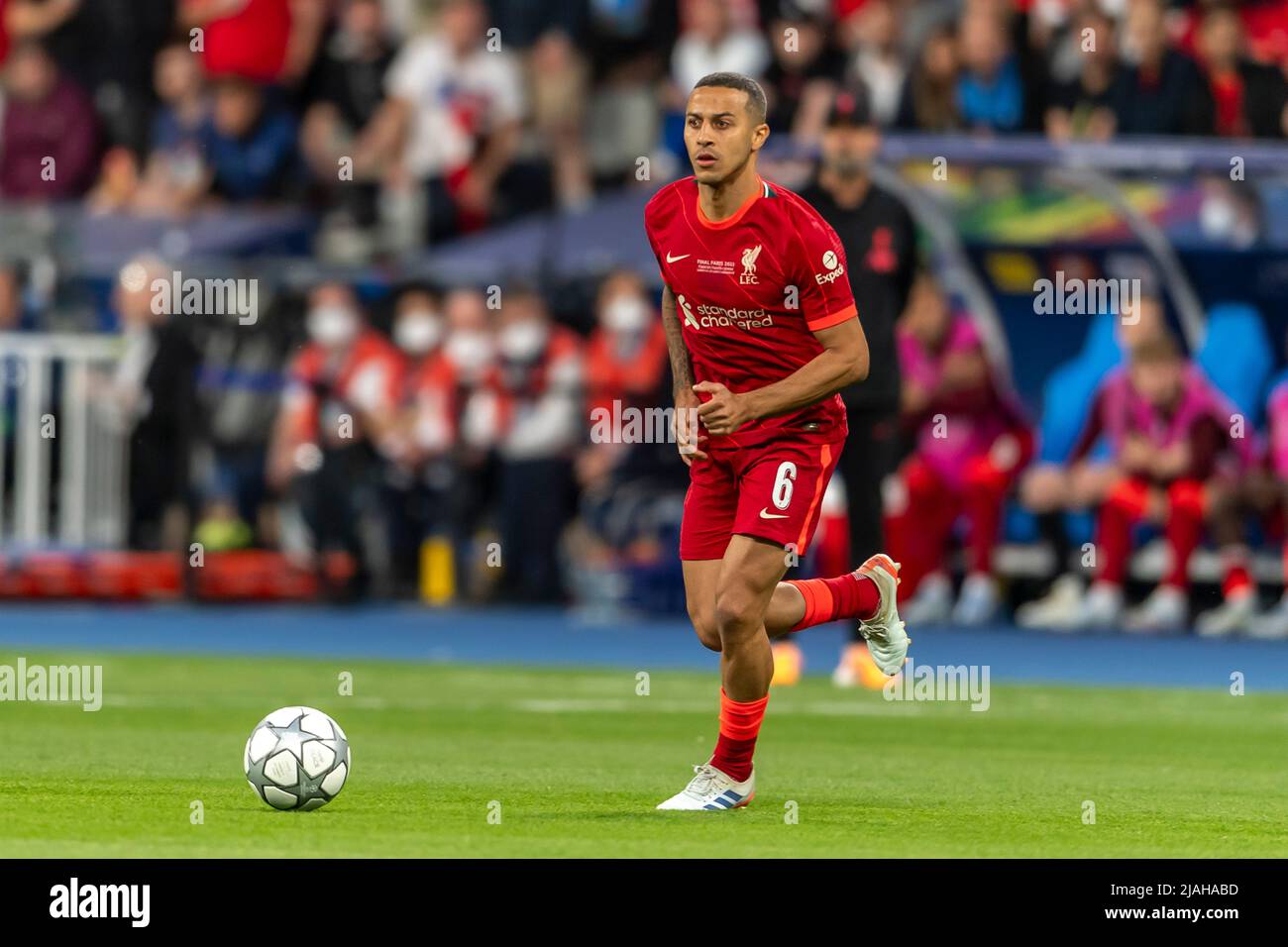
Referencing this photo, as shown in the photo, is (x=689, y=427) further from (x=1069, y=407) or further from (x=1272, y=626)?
(x=1069, y=407)

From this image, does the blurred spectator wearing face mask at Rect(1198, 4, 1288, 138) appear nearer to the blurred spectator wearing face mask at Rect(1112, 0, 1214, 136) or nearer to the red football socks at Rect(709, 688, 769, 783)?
the blurred spectator wearing face mask at Rect(1112, 0, 1214, 136)

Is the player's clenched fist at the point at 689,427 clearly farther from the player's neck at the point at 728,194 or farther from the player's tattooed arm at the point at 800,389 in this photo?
the player's neck at the point at 728,194

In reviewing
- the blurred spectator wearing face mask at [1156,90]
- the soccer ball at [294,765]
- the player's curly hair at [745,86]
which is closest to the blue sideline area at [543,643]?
the blurred spectator wearing face mask at [1156,90]

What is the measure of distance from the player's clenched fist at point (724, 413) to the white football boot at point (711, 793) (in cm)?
113

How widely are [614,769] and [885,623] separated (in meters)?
1.24

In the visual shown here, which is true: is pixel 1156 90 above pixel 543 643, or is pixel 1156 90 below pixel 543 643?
above

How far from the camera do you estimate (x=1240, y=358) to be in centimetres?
1941

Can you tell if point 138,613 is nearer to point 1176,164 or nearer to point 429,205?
point 429,205

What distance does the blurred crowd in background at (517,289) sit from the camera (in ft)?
62.4

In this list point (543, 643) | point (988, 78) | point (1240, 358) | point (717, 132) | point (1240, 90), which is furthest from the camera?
point (988, 78)

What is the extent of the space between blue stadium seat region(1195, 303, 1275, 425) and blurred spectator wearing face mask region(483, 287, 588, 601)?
15.4 ft

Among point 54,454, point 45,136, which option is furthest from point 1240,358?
point 45,136

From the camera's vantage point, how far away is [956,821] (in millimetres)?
8664

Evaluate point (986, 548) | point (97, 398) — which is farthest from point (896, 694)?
point (97, 398)
